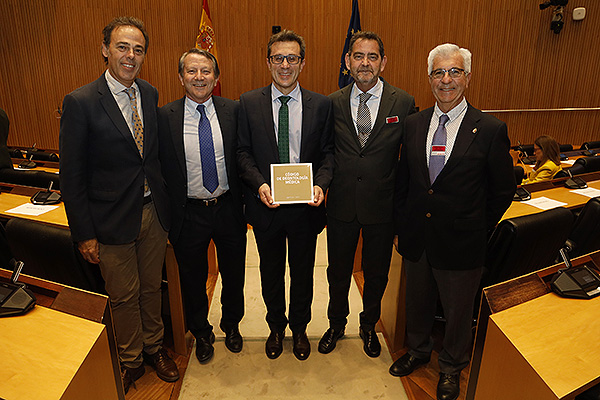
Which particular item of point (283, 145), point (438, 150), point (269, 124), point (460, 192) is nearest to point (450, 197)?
point (460, 192)

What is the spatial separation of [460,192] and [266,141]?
1.06 metres

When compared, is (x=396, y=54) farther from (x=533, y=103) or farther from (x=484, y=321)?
(x=484, y=321)

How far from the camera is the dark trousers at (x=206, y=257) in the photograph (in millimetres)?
2297

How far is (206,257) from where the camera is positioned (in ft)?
8.04

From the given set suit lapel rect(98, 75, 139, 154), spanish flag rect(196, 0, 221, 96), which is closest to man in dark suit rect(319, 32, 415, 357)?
suit lapel rect(98, 75, 139, 154)

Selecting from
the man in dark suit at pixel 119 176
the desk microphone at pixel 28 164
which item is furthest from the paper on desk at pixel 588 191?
the desk microphone at pixel 28 164

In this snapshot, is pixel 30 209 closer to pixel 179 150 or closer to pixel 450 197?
pixel 179 150

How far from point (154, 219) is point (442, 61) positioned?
5.59ft

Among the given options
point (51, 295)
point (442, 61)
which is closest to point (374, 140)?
point (442, 61)

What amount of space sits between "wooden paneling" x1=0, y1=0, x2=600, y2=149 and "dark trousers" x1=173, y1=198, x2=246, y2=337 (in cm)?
466

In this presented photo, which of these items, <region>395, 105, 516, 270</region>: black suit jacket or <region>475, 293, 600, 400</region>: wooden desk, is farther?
<region>395, 105, 516, 270</region>: black suit jacket

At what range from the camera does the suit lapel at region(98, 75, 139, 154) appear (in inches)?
75.2

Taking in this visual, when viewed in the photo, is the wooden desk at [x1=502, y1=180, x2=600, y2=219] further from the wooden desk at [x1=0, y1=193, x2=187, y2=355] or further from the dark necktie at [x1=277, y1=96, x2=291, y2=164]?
A: the wooden desk at [x1=0, y1=193, x2=187, y2=355]

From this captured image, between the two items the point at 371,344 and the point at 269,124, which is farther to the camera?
the point at 371,344
